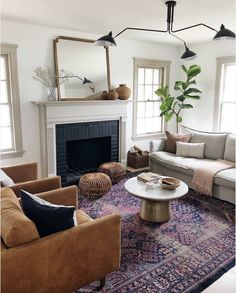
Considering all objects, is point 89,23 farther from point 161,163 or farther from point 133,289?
point 133,289

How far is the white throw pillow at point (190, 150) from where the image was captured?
4.45 metres

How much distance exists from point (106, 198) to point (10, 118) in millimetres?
1901

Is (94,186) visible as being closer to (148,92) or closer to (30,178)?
(30,178)

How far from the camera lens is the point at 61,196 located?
2551 mm

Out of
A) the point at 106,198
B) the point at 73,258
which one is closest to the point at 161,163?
the point at 106,198

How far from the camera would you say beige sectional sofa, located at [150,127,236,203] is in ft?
11.8

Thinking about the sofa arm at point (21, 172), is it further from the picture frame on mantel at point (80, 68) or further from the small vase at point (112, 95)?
the small vase at point (112, 95)

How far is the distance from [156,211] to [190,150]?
1.72 metres

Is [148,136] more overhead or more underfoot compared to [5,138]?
more underfoot

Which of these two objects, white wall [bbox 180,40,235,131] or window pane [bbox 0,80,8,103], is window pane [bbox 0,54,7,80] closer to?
window pane [bbox 0,80,8,103]

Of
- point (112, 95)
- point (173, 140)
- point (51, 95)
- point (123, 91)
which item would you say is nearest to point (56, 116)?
point (51, 95)

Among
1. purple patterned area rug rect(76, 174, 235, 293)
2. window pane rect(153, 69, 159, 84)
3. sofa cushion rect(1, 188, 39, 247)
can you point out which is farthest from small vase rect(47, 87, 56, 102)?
sofa cushion rect(1, 188, 39, 247)

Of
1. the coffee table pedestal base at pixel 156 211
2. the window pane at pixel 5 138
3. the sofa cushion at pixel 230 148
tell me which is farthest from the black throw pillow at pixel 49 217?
the sofa cushion at pixel 230 148

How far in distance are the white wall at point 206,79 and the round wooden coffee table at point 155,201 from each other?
2699 mm
